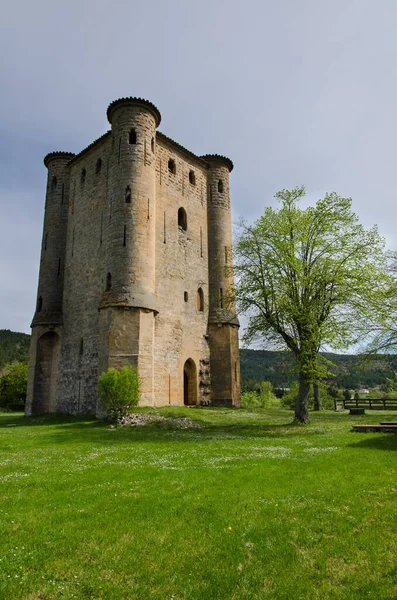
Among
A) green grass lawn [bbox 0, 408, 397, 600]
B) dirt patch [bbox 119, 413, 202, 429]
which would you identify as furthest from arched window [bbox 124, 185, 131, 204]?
green grass lawn [bbox 0, 408, 397, 600]

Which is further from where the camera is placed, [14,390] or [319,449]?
[14,390]

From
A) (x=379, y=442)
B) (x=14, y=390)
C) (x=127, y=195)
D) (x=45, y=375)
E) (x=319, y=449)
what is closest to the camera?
(x=319, y=449)

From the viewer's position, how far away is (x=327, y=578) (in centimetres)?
464

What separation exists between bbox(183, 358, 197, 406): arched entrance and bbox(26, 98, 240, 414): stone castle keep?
0.23 feet

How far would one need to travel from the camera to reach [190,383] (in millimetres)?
28641

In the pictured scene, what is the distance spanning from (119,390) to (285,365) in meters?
7.69

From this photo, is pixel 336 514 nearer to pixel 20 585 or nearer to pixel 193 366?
pixel 20 585

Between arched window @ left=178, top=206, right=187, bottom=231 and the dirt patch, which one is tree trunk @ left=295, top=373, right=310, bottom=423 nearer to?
the dirt patch

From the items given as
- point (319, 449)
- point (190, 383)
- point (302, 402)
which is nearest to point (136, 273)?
point (190, 383)

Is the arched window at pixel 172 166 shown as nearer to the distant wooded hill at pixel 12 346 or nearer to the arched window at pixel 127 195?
the arched window at pixel 127 195

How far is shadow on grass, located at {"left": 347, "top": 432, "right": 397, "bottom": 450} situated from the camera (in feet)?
36.7

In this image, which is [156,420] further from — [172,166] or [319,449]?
[172,166]

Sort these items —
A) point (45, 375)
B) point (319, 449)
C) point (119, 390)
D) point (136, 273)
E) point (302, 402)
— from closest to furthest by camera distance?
point (319, 449) < point (302, 402) < point (119, 390) < point (136, 273) < point (45, 375)

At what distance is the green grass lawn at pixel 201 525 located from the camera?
4.45 m
